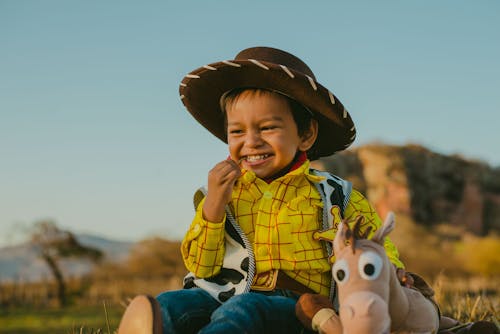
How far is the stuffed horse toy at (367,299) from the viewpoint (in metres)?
1.61

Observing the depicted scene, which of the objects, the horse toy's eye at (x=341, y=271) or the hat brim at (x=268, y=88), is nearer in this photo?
the horse toy's eye at (x=341, y=271)

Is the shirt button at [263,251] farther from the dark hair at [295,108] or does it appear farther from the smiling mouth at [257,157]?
the dark hair at [295,108]

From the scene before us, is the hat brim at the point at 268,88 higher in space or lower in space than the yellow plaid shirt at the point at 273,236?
higher

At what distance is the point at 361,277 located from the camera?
5.44ft

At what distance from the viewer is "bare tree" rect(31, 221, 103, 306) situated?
61.7ft

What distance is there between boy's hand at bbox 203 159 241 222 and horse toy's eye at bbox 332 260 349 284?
0.63 metres

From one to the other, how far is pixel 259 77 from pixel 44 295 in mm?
17207

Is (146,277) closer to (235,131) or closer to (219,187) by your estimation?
(235,131)

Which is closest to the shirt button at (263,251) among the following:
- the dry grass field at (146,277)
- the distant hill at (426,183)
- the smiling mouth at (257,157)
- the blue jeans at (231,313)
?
the blue jeans at (231,313)

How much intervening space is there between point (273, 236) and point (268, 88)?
2.07 ft

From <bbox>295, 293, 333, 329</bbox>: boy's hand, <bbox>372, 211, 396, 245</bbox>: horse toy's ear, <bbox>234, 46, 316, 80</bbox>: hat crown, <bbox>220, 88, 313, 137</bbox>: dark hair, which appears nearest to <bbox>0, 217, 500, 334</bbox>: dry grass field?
<bbox>220, 88, 313, 137</bbox>: dark hair

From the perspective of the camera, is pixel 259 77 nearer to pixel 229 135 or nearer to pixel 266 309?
pixel 229 135

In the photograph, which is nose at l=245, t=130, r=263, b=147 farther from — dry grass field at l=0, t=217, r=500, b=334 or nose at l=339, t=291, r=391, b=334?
dry grass field at l=0, t=217, r=500, b=334

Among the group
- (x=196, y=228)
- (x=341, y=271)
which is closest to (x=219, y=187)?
(x=196, y=228)
